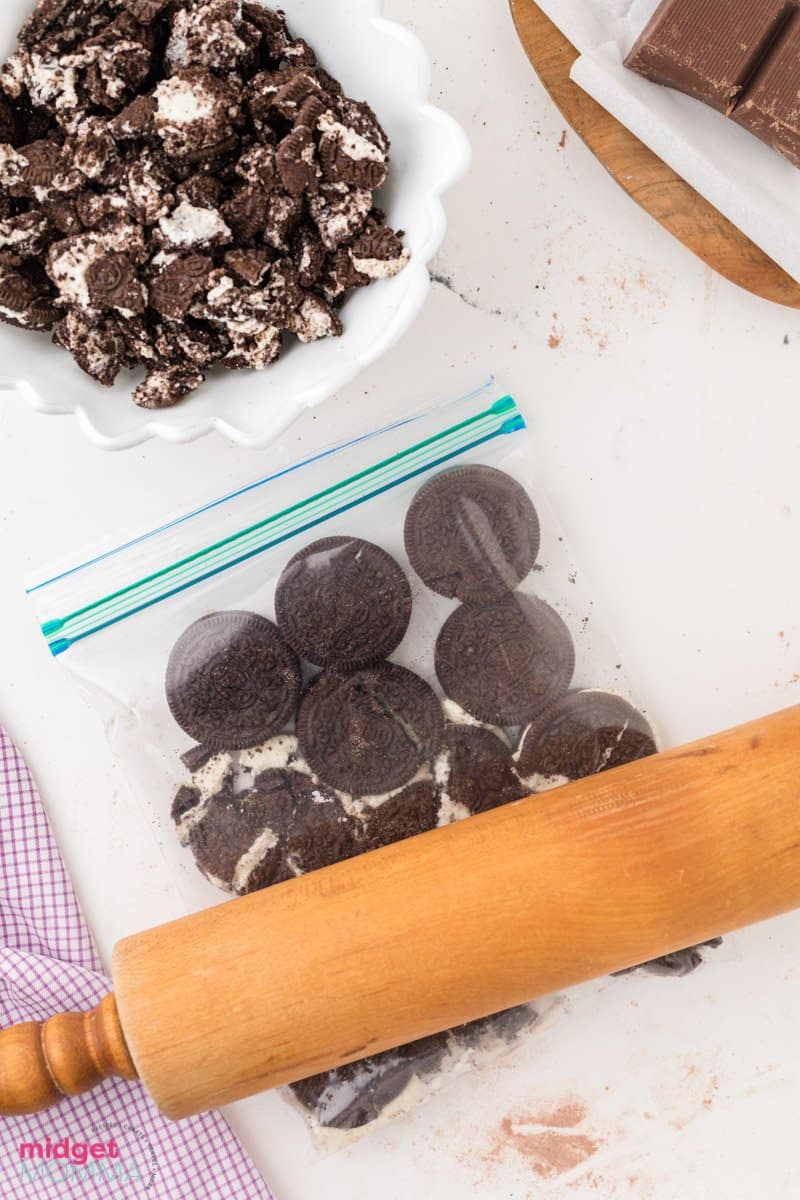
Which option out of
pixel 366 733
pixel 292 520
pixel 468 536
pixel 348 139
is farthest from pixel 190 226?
pixel 366 733

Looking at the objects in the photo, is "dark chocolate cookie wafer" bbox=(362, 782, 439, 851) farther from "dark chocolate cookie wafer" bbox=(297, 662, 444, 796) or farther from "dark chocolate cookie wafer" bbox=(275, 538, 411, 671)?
"dark chocolate cookie wafer" bbox=(275, 538, 411, 671)

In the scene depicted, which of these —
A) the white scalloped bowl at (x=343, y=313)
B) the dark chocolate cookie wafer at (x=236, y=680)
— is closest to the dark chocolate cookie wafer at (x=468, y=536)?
the dark chocolate cookie wafer at (x=236, y=680)

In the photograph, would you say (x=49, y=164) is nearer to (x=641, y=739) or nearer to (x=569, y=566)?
(x=569, y=566)

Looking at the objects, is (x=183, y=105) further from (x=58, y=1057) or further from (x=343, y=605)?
(x=58, y=1057)

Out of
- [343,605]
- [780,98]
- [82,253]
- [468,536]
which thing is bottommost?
[343,605]

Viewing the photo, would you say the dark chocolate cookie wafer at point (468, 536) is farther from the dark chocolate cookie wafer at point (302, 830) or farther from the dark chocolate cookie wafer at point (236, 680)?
the dark chocolate cookie wafer at point (302, 830)

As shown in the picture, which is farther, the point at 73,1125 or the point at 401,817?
the point at 73,1125

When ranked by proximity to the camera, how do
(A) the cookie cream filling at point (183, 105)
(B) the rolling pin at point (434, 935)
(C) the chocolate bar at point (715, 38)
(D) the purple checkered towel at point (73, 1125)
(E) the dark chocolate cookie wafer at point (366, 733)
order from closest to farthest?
(A) the cookie cream filling at point (183, 105), (B) the rolling pin at point (434, 935), (C) the chocolate bar at point (715, 38), (E) the dark chocolate cookie wafer at point (366, 733), (D) the purple checkered towel at point (73, 1125)
